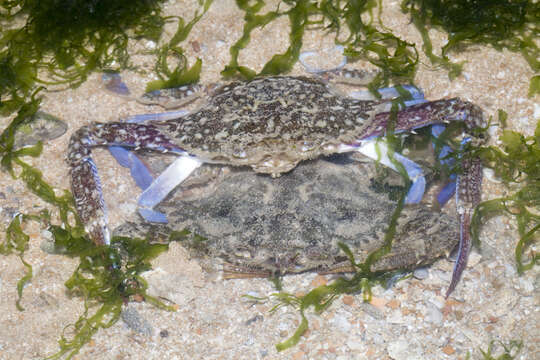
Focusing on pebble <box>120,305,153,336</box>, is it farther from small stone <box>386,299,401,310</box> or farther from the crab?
small stone <box>386,299,401,310</box>

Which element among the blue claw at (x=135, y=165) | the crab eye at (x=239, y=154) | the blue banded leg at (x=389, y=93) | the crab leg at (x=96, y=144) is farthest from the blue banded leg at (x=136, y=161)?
the blue banded leg at (x=389, y=93)

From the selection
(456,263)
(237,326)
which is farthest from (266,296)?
(456,263)

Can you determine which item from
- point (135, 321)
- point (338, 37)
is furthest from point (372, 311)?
point (338, 37)

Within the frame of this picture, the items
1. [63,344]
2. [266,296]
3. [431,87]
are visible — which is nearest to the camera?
[63,344]

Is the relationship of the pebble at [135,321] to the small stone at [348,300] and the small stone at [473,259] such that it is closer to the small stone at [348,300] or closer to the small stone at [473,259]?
the small stone at [348,300]

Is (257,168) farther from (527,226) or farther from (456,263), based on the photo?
(527,226)

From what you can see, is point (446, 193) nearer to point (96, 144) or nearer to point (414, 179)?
point (414, 179)
